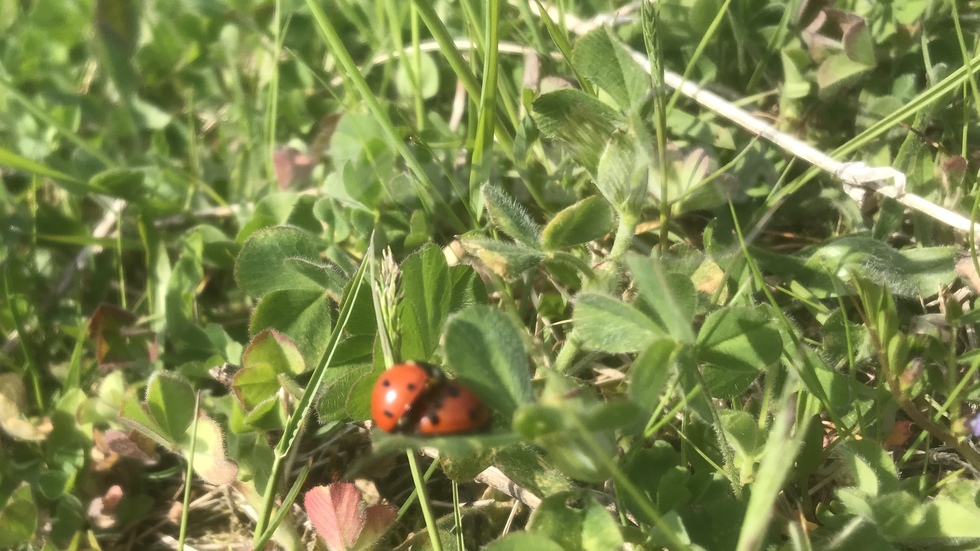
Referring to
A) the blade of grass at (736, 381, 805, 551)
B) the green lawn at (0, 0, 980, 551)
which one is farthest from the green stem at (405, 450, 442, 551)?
the blade of grass at (736, 381, 805, 551)

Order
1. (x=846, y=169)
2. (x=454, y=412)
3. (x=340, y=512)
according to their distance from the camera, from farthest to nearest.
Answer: (x=846, y=169), (x=340, y=512), (x=454, y=412)

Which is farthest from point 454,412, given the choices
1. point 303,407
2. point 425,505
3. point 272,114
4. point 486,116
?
point 272,114

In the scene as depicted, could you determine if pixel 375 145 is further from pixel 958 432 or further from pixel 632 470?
pixel 958 432

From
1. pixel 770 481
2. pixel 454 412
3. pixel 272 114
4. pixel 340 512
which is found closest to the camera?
pixel 770 481

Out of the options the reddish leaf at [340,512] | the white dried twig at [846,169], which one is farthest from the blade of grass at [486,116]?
the reddish leaf at [340,512]

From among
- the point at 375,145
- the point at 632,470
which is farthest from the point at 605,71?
the point at 632,470

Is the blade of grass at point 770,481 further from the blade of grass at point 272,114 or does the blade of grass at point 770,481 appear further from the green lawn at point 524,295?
the blade of grass at point 272,114

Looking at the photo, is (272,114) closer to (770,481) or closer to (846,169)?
(846,169)
